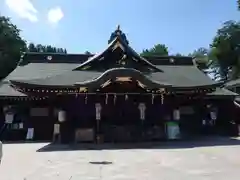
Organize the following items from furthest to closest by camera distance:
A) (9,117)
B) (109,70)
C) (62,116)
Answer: (9,117) < (62,116) < (109,70)

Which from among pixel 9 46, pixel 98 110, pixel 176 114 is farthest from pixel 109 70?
pixel 9 46

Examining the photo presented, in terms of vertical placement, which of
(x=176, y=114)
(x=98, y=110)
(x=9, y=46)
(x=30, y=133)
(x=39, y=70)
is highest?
(x=9, y=46)

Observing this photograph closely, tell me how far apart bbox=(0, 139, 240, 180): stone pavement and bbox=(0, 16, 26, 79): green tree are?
2558 cm

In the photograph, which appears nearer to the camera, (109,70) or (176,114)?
(109,70)

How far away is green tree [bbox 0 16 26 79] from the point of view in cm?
3556

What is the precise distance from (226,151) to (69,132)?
291 inches

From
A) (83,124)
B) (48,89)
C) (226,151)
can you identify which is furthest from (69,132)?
(226,151)

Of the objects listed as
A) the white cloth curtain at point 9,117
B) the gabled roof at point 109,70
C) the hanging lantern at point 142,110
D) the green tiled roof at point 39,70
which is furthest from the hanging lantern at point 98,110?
the green tiled roof at point 39,70

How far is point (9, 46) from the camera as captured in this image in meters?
38.2

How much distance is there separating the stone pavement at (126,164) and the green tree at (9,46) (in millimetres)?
25583

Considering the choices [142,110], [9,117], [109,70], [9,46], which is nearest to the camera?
[109,70]

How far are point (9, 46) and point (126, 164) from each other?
107ft

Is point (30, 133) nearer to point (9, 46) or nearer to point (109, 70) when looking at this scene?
point (109, 70)

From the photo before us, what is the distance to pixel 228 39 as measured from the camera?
43.4 meters
